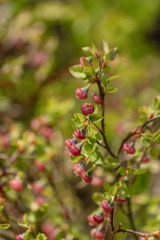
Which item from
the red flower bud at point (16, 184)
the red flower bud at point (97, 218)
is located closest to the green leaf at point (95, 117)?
the red flower bud at point (97, 218)

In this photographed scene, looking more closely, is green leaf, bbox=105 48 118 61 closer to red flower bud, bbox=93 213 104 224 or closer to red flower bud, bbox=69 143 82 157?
red flower bud, bbox=69 143 82 157

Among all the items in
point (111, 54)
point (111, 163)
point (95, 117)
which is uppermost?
point (111, 54)

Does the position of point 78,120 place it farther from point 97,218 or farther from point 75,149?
point 97,218

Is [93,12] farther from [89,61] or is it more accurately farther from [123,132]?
[89,61]

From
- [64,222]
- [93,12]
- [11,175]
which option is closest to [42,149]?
[11,175]

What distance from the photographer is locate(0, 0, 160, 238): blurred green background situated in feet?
5.39

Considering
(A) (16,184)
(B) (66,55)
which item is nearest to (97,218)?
(A) (16,184)

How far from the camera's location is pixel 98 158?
735 mm

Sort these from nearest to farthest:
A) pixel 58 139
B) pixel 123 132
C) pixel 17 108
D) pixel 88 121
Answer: pixel 88 121
pixel 58 139
pixel 123 132
pixel 17 108

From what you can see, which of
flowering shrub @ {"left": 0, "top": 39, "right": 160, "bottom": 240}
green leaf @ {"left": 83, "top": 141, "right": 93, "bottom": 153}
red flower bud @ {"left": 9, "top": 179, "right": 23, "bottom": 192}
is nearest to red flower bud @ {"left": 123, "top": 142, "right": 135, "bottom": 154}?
flowering shrub @ {"left": 0, "top": 39, "right": 160, "bottom": 240}

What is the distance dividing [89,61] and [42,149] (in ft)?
1.51

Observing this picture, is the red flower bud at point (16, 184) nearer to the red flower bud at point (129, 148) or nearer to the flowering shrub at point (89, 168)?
the flowering shrub at point (89, 168)

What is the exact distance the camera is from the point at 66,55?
263 cm

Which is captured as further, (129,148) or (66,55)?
(66,55)
